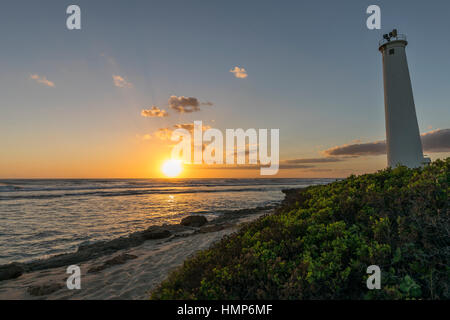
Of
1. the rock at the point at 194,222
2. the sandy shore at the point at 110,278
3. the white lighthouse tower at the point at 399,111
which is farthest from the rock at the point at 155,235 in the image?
the white lighthouse tower at the point at 399,111

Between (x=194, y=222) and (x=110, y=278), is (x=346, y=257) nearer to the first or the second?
(x=110, y=278)

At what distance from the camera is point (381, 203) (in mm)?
4902

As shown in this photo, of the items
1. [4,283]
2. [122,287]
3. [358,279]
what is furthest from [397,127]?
[4,283]

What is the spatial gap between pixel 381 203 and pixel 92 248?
36.3 ft

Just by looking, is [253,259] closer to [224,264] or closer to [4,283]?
[224,264]

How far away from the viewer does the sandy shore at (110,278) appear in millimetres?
6105

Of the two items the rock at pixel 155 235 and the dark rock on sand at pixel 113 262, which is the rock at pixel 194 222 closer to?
the rock at pixel 155 235

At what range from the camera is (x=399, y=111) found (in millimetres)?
16984

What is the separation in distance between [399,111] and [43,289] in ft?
71.6

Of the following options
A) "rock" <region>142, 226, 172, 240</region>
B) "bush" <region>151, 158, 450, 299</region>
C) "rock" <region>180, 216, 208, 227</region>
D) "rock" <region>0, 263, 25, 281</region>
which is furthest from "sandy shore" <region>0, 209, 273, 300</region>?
"rock" <region>180, 216, 208, 227</region>

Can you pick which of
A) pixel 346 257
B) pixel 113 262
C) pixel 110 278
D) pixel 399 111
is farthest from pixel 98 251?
pixel 399 111

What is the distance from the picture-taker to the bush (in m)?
3.33

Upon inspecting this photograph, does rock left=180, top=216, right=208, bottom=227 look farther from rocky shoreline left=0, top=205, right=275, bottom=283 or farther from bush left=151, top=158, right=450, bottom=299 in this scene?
bush left=151, top=158, right=450, bottom=299

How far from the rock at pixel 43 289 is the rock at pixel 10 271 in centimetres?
160
